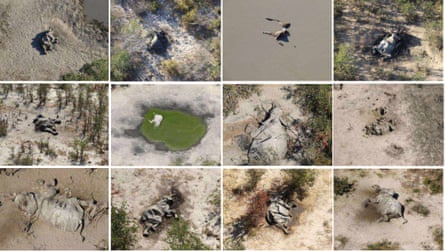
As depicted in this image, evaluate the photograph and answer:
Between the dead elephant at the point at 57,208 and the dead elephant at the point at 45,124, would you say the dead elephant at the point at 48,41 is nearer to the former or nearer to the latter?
the dead elephant at the point at 45,124

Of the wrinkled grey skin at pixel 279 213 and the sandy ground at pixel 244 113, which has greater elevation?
the sandy ground at pixel 244 113

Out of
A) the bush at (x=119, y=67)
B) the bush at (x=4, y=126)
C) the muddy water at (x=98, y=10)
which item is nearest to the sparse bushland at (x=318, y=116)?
the bush at (x=119, y=67)

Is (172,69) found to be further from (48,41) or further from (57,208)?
(57,208)

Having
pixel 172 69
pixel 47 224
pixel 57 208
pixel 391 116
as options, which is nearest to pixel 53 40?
pixel 172 69

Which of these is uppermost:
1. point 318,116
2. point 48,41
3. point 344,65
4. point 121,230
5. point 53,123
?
point 48,41

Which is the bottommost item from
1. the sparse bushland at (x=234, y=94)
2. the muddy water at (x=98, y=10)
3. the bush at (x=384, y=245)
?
the bush at (x=384, y=245)

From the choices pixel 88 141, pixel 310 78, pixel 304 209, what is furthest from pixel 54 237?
pixel 310 78

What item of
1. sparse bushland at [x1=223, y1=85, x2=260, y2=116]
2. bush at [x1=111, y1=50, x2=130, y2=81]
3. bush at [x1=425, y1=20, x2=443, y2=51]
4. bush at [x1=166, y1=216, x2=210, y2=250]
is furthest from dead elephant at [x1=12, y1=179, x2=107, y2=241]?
bush at [x1=425, y1=20, x2=443, y2=51]
